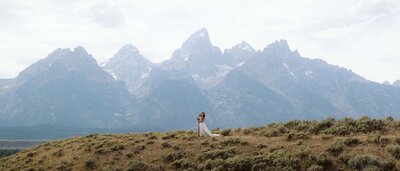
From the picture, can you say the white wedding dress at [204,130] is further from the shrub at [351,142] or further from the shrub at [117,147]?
the shrub at [351,142]

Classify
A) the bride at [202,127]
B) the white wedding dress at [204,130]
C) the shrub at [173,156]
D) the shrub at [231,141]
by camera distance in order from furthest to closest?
1. the white wedding dress at [204,130]
2. the bride at [202,127]
3. the shrub at [231,141]
4. the shrub at [173,156]

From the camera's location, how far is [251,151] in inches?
1134

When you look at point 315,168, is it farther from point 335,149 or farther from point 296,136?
point 296,136

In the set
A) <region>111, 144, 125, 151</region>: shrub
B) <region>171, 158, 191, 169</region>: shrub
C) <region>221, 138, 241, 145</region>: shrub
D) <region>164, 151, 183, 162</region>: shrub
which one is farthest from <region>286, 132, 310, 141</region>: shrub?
<region>111, 144, 125, 151</region>: shrub

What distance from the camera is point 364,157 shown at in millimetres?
23359

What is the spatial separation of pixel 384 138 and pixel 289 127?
10.9 meters

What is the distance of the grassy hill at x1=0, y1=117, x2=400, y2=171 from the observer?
24.6 m

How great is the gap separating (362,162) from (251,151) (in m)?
7.53

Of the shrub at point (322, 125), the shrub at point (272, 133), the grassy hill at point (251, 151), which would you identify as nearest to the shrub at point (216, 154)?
the grassy hill at point (251, 151)

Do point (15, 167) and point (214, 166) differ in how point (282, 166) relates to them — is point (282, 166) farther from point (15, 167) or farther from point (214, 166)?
point (15, 167)

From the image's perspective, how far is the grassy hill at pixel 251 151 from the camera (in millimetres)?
24641


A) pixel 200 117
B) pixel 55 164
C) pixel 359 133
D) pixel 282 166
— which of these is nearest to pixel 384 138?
pixel 359 133

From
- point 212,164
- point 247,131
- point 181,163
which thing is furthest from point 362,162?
point 247,131

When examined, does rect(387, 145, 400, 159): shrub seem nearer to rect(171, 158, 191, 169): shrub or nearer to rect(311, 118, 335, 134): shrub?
rect(311, 118, 335, 134): shrub
